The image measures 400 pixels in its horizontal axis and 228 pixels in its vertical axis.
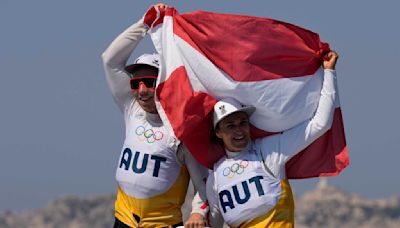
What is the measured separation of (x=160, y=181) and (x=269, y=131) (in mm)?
1923

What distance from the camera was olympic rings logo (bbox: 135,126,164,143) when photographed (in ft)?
65.1

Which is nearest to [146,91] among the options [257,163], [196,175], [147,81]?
[147,81]

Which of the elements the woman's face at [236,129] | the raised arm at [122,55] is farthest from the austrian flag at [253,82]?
the raised arm at [122,55]

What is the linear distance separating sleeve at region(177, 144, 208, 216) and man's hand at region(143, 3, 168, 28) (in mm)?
1865

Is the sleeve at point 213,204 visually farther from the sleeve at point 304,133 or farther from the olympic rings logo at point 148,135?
the olympic rings logo at point 148,135

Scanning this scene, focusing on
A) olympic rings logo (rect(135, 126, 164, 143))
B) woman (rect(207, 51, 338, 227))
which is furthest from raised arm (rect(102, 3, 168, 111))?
woman (rect(207, 51, 338, 227))

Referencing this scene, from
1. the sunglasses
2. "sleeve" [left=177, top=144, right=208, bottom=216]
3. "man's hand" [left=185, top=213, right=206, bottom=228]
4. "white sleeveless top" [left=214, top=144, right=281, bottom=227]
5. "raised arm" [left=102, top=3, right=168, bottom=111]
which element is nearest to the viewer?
"white sleeveless top" [left=214, top=144, right=281, bottom=227]

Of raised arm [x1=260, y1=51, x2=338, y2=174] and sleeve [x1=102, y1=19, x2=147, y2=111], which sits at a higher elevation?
sleeve [x1=102, y1=19, x2=147, y2=111]

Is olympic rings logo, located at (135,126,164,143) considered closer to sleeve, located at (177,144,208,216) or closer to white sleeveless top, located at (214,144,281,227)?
sleeve, located at (177,144,208,216)

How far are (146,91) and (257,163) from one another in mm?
2106

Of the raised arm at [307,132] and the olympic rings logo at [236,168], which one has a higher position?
the raised arm at [307,132]

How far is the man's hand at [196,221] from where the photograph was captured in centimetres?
1873

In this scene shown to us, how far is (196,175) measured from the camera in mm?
19391

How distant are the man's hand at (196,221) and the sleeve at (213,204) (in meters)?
0.22
